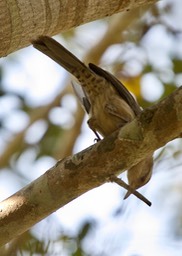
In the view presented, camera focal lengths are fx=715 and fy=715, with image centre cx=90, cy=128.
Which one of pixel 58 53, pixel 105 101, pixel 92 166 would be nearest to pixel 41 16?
pixel 92 166

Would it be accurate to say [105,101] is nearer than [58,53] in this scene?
No

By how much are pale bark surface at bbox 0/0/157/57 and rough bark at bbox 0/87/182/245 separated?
43cm

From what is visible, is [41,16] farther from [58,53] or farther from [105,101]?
[105,101]

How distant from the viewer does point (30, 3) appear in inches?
95.3

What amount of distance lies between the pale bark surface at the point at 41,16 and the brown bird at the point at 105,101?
0.69 metres

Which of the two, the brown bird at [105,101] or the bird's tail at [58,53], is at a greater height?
the bird's tail at [58,53]

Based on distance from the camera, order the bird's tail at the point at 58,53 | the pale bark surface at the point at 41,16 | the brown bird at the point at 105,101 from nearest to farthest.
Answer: the pale bark surface at the point at 41,16, the bird's tail at the point at 58,53, the brown bird at the point at 105,101

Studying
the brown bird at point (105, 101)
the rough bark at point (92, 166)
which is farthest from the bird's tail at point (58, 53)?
the rough bark at point (92, 166)

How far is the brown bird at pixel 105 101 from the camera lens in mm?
3408

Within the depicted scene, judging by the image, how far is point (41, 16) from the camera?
247 cm

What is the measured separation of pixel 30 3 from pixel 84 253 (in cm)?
175

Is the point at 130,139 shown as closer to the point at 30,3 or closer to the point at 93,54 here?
the point at 30,3

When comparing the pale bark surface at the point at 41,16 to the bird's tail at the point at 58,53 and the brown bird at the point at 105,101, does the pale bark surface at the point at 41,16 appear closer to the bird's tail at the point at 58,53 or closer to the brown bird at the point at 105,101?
the bird's tail at the point at 58,53

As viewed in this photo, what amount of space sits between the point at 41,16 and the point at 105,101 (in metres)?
1.18
